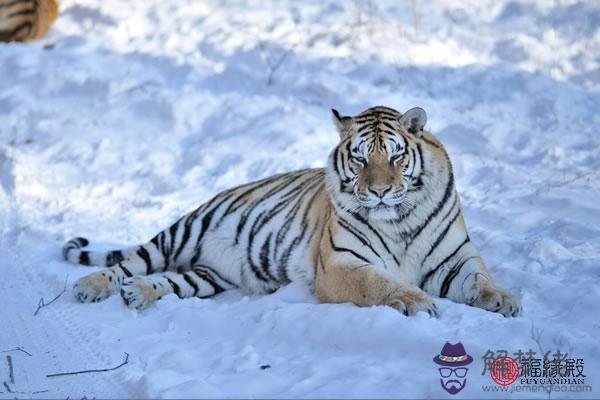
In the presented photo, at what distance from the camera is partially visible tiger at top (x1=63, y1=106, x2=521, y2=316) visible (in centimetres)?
417

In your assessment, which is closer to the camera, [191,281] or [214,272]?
[191,281]

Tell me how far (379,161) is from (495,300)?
2.68 ft

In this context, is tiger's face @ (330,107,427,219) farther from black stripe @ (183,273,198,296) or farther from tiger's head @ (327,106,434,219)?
black stripe @ (183,273,198,296)

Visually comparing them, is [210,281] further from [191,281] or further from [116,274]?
[116,274]

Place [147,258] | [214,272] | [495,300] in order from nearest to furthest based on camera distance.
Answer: [495,300] → [214,272] → [147,258]

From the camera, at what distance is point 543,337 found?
350cm

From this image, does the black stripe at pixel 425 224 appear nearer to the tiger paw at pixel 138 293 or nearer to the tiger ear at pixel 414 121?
the tiger ear at pixel 414 121

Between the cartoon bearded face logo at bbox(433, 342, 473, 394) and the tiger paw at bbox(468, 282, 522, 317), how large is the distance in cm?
65

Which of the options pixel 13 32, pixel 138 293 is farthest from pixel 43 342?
pixel 13 32

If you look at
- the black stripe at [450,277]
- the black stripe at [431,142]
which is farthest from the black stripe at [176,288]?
the black stripe at [431,142]

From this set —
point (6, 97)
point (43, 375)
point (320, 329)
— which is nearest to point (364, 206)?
point (320, 329)

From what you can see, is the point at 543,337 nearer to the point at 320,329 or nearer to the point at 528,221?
the point at 320,329

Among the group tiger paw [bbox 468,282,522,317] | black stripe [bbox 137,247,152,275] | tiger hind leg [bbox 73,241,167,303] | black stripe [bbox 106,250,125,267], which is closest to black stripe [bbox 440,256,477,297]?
tiger paw [bbox 468,282,522,317]

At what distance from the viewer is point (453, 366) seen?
10.6ft
